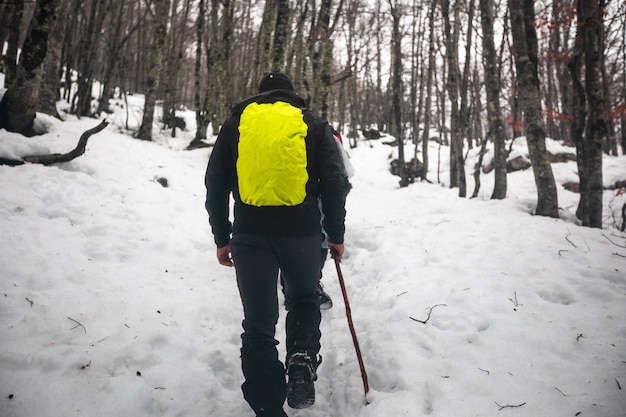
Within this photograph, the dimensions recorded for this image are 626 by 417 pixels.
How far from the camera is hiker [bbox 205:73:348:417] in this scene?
202 centimetres

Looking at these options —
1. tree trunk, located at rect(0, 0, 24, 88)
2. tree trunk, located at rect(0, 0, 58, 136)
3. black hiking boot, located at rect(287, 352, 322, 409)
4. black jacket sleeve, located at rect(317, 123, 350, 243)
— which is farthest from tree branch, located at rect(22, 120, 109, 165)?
black hiking boot, located at rect(287, 352, 322, 409)

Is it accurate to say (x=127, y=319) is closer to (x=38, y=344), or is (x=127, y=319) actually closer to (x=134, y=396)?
(x=38, y=344)

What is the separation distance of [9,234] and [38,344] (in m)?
1.69

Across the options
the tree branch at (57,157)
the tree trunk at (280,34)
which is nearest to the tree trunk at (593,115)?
the tree trunk at (280,34)

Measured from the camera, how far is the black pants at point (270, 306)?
6.35ft

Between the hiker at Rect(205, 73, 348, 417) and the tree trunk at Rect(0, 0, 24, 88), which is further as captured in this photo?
the tree trunk at Rect(0, 0, 24, 88)

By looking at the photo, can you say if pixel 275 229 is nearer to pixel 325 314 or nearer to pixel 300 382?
pixel 300 382

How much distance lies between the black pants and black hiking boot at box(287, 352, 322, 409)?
0.07 m

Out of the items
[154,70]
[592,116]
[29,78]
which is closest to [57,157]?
[29,78]

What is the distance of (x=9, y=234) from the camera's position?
3447mm

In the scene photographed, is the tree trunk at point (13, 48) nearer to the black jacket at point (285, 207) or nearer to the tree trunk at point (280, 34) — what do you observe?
the tree trunk at point (280, 34)

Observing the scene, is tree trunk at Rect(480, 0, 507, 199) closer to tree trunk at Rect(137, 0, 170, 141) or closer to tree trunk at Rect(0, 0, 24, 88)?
tree trunk at Rect(137, 0, 170, 141)

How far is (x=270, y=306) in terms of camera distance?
2.09 metres

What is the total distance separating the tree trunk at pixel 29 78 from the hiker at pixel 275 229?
5.40 metres
